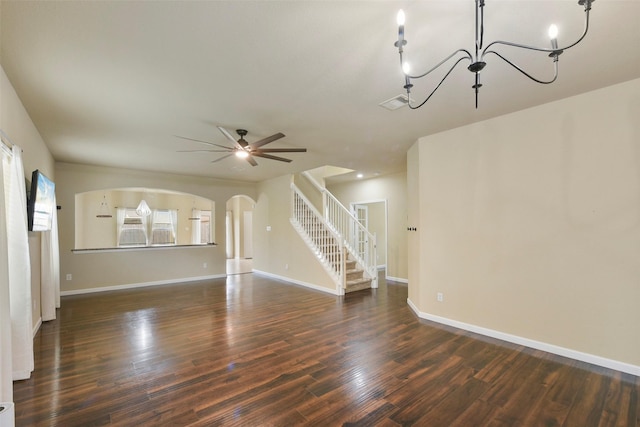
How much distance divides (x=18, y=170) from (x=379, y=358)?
13.1 feet

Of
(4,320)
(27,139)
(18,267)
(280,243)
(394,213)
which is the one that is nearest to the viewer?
(4,320)

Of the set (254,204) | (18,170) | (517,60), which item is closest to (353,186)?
(254,204)

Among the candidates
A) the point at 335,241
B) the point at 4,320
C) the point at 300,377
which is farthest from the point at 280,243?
the point at 4,320

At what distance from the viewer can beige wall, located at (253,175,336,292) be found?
6.37m

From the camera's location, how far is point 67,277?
18.8 feet

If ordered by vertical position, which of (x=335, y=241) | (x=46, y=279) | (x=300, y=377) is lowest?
(x=300, y=377)

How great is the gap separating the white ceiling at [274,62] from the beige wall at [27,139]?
0.11 metres

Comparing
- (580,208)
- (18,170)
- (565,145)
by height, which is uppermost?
(565,145)

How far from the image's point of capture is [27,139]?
3.24 metres

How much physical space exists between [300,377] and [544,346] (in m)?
2.73

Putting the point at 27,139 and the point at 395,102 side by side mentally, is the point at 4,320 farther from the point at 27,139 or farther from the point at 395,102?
the point at 395,102

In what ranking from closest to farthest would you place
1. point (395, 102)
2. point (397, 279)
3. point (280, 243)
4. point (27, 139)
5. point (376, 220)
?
point (395, 102) < point (27, 139) < point (397, 279) < point (280, 243) < point (376, 220)

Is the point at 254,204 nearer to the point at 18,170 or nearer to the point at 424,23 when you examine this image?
the point at 18,170

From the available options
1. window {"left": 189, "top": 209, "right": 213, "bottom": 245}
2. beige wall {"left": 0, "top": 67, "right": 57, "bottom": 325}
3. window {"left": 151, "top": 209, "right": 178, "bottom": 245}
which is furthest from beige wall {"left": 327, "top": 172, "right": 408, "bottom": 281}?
window {"left": 151, "top": 209, "right": 178, "bottom": 245}
